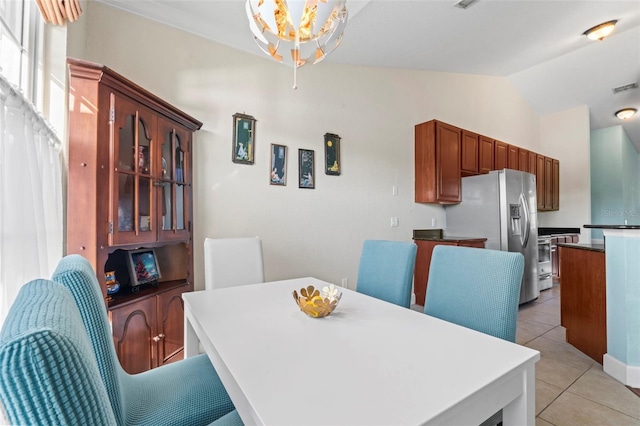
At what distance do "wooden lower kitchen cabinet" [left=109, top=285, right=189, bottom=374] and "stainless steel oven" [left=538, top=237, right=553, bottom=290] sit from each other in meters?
4.54

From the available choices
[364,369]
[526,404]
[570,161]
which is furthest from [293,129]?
[570,161]

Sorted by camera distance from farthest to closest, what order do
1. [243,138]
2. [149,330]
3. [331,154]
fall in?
[331,154] → [243,138] → [149,330]

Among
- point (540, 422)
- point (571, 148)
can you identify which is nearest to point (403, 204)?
point (540, 422)

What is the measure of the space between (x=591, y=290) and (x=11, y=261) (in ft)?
11.2

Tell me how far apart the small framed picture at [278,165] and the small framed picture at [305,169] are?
165 mm

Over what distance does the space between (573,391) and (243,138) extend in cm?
306

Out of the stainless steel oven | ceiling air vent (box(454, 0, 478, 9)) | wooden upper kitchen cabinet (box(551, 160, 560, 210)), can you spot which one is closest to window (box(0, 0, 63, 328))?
ceiling air vent (box(454, 0, 478, 9))

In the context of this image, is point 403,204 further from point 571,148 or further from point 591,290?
point 571,148

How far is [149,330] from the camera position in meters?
1.88

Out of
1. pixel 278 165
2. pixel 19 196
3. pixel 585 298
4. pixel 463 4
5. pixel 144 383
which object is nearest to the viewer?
pixel 19 196

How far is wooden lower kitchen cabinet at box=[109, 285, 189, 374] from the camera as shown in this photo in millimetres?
1691

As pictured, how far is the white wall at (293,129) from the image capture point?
233cm

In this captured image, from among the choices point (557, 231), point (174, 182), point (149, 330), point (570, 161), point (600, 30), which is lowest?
point (149, 330)

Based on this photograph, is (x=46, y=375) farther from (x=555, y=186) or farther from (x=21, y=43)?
(x=555, y=186)
